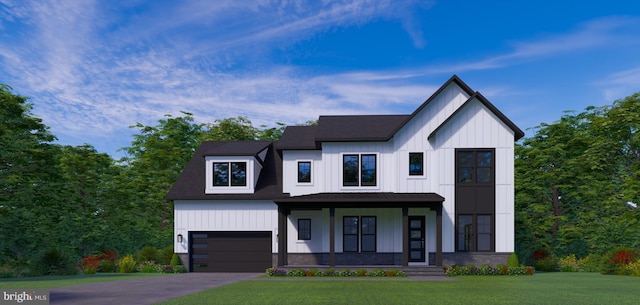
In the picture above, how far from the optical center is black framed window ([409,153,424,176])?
27906mm

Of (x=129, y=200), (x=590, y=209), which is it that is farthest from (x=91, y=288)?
(x=590, y=209)

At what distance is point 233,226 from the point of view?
2909 cm

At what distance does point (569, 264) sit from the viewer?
30.1 m

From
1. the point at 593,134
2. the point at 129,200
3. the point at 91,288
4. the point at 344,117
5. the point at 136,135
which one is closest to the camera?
the point at 91,288

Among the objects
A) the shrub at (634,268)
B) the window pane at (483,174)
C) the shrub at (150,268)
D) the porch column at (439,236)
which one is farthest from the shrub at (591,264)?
the shrub at (150,268)

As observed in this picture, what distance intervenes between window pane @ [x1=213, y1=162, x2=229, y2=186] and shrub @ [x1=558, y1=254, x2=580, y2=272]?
20.1m

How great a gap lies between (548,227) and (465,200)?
1089cm

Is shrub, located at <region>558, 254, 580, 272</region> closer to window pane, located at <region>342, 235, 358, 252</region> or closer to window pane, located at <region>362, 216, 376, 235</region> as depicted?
window pane, located at <region>362, 216, 376, 235</region>

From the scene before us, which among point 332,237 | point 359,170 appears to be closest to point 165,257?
point 332,237

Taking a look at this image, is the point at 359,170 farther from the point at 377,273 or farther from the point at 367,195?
the point at 377,273

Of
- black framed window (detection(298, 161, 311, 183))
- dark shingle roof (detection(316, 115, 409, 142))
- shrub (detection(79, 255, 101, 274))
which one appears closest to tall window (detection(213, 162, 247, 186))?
black framed window (detection(298, 161, 311, 183))

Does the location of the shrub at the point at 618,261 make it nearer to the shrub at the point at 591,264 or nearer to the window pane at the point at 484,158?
the shrub at the point at 591,264

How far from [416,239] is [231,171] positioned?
1110 cm

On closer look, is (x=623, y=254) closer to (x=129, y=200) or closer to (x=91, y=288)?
(x=91, y=288)
